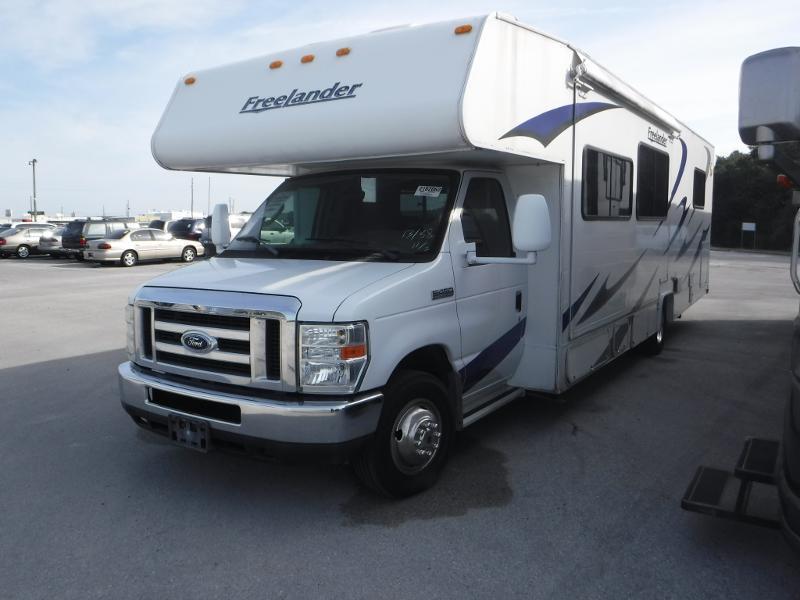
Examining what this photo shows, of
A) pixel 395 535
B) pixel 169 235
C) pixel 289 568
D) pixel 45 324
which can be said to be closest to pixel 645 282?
pixel 395 535

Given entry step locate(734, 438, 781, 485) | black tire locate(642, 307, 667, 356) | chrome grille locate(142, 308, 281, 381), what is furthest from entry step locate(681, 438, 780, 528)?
black tire locate(642, 307, 667, 356)

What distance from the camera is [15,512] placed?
4129 mm

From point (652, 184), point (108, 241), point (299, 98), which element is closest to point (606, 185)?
point (652, 184)

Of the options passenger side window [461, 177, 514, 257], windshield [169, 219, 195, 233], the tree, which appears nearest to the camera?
passenger side window [461, 177, 514, 257]

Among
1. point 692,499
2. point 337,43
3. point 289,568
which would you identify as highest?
point 337,43

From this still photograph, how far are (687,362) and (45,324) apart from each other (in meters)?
9.49

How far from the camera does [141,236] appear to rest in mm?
23766

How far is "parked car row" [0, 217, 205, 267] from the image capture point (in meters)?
23.0

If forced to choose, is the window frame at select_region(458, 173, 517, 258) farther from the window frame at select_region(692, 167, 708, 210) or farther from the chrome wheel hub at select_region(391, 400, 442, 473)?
the window frame at select_region(692, 167, 708, 210)

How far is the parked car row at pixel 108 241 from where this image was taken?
2295cm

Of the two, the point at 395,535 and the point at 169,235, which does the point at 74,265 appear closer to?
the point at 169,235

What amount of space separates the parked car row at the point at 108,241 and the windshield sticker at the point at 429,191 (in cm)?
2042

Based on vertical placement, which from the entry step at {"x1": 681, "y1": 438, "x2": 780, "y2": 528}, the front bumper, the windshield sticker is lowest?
the entry step at {"x1": 681, "y1": 438, "x2": 780, "y2": 528}

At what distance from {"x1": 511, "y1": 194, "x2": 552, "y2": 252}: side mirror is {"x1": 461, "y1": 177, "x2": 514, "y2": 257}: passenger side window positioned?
0.44m
